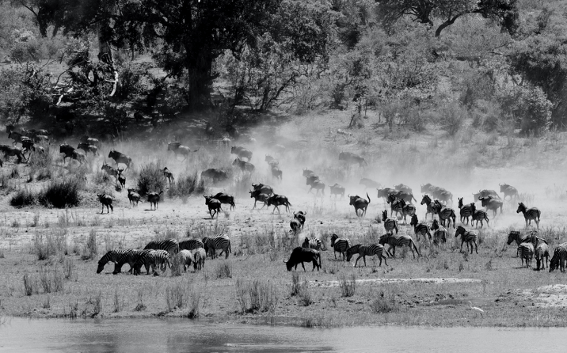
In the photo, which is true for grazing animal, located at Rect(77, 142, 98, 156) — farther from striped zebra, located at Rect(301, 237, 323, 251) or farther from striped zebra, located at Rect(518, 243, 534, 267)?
striped zebra, located at Rect(518, 243, 534, 267)

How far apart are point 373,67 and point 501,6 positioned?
13039mm

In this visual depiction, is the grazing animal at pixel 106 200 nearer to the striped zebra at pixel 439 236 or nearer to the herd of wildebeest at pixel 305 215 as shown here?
the herd of wildebeest at pixel 305 215

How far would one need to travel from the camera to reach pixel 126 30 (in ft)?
173

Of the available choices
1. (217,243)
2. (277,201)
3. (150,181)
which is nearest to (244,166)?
(150,181)

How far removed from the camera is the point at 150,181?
4003 cm

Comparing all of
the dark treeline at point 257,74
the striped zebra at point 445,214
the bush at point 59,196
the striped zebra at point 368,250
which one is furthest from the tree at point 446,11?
the striped zebra at point 368,250

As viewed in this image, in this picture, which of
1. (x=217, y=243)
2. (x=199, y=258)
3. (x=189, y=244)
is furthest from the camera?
(x=217, y=243)

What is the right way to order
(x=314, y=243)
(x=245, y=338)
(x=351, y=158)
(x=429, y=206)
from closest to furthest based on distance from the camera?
1. (x=245, y=338)
2. (x=314, y=243)
3. (x=429, y=206)
4. (x=351, y=158)

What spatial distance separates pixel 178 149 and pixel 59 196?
9637 mm

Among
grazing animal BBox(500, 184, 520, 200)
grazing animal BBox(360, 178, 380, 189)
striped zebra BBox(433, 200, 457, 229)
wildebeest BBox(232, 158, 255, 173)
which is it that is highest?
wildebeest BBox(232, 158, 255, 173)

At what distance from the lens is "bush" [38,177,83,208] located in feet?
122

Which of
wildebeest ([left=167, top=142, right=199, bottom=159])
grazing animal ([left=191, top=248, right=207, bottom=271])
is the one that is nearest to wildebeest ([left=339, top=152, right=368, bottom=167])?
wildebeest ([left=167, top=142, right=199, bottom=159])

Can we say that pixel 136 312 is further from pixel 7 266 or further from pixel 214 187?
pixel 214 187

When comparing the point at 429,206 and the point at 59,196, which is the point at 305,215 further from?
the point at 59,196
